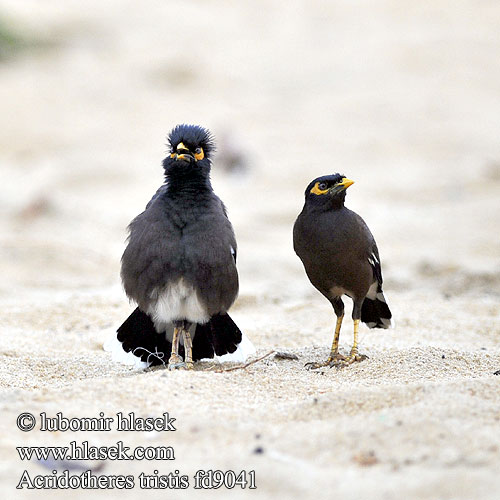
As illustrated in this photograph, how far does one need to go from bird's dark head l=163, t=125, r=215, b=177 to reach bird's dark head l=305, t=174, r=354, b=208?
2.21ft

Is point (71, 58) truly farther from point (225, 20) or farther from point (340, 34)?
point (340, 34)

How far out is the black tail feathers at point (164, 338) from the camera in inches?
209

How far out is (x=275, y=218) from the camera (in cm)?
1171

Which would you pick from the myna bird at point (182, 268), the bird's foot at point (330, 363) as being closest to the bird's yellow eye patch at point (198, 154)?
the myna bird at point (182, 268)

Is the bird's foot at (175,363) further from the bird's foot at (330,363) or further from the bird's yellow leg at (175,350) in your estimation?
the bird's foot at (330,363)

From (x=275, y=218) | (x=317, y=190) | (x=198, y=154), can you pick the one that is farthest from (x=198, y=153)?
(x=275, y=218)

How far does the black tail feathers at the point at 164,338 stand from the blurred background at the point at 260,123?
2413 mm

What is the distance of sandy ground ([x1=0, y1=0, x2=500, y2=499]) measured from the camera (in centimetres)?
340

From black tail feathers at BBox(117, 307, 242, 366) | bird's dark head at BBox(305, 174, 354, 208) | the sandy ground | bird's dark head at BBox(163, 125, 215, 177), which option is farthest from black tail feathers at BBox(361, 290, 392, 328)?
bird's dark head at BBox(163, 125, 215, 177)

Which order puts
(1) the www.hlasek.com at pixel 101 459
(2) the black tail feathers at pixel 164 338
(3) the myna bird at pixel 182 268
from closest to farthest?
(1) the www.hlasek.com at pixel 101 459 < (3) the myna bird at pixel 182 268 < (2) the black tail feathers at pixel 164 338

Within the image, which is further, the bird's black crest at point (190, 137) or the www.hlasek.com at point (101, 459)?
the bird's black crest at point (190, 137)

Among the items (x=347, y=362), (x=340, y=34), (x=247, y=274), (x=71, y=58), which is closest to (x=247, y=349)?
(x=347, y=362)

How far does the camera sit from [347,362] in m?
5.12

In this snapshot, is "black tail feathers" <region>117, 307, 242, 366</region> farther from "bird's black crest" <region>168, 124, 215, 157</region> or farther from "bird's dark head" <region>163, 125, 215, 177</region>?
"bird's black crest" <region>168, 124, 215, 157</region>
